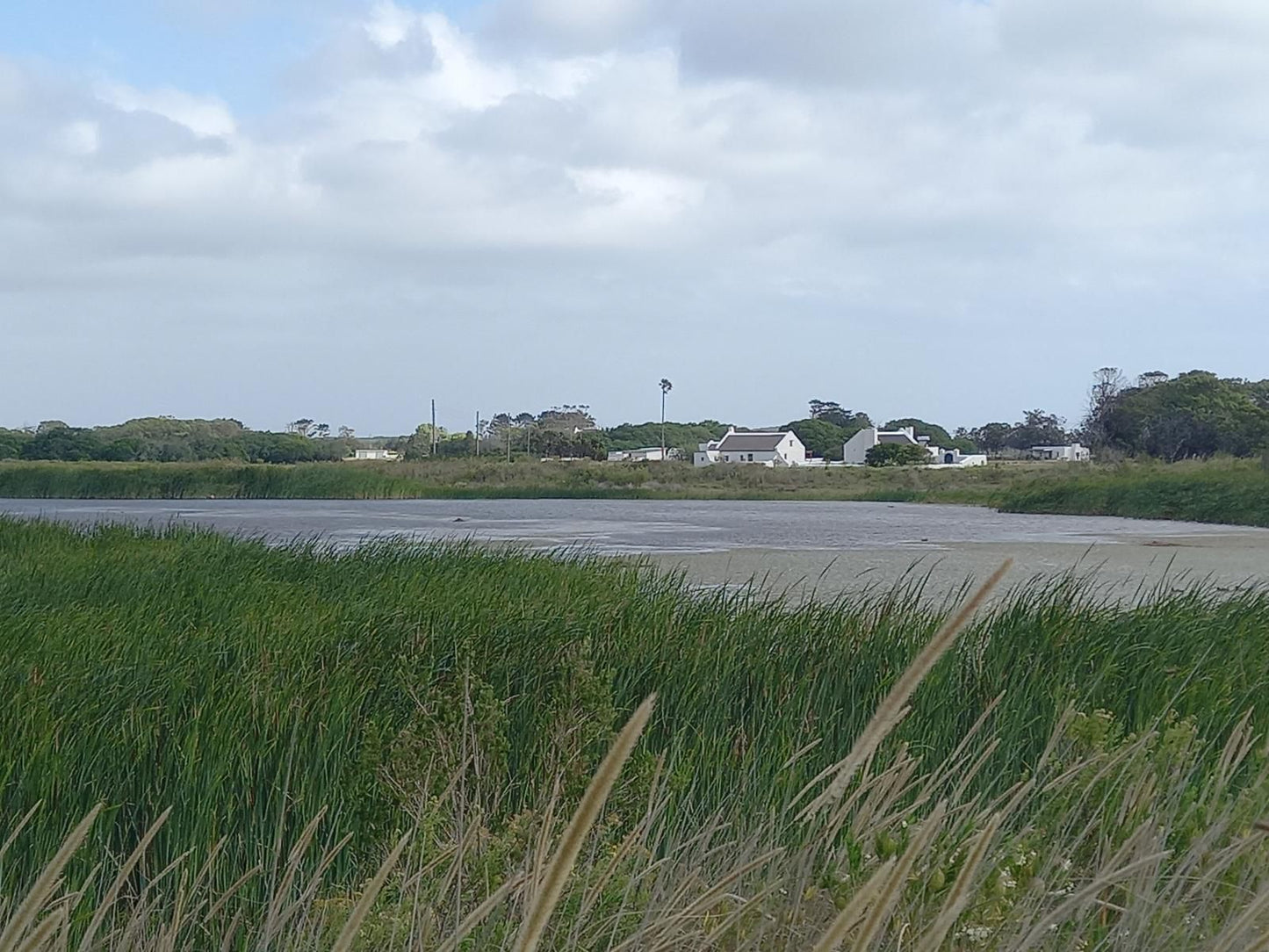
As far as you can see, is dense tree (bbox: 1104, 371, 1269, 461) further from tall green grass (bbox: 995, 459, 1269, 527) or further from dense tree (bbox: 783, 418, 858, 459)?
dense tree (bbox: 783, 418, 858, 459)

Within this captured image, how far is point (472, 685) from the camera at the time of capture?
185 inches

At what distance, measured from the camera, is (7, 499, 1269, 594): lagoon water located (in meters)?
13.3

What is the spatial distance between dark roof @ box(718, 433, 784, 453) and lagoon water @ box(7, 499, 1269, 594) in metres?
51.0

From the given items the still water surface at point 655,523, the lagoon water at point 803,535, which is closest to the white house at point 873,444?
the still water surface at point 655,523

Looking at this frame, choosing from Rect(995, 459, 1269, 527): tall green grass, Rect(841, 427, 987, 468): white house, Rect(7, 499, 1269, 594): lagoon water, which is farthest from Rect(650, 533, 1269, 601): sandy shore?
Rect(841, 427, 987, 468): white house

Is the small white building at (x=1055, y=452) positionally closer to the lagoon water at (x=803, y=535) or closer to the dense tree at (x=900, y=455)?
the dense tree at (x=900, y=455)

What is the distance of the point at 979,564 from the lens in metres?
15.1

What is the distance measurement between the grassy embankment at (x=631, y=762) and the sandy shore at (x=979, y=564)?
4.77 meters

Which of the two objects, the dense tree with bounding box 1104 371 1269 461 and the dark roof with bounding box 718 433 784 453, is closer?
the dense tree with bounding box 1104 371 1269 461

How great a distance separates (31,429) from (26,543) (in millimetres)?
87963

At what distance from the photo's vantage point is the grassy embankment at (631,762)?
101 inches

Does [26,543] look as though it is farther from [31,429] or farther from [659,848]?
[31,429]

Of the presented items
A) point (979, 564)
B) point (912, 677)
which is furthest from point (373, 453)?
point (912, 677)

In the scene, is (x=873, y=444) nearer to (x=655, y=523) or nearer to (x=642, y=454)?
(x=642, y=454)
